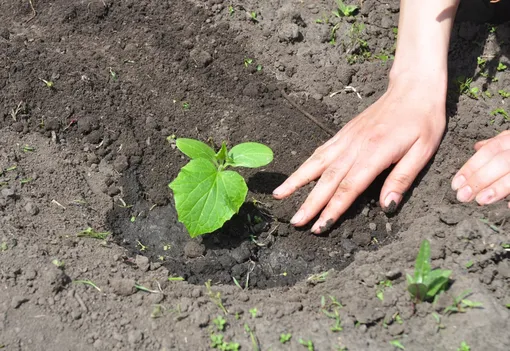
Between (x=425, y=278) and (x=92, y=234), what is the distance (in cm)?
149

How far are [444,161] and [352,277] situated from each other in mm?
883

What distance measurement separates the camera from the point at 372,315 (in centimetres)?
219

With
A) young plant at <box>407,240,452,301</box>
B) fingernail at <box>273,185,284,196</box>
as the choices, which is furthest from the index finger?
young plant at <box>407,240,452,301</box>

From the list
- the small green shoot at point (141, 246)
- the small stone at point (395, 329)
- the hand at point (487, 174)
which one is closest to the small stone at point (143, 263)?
the small green shoot at point (141, 246)

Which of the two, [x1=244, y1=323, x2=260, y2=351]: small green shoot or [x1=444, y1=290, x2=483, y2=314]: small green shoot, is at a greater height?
[x1=444, y1=290, x2=483, y2=314]: small green shoot

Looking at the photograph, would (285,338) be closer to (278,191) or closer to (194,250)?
(194,250)

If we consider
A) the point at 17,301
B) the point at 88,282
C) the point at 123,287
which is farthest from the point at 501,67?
the point at 17,301

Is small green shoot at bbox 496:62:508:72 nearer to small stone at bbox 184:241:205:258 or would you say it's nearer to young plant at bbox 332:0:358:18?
young plant at bbox 332:0:358:18

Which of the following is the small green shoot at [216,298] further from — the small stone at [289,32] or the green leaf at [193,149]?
the small stone at [289,32]

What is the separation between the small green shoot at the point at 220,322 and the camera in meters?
2.19

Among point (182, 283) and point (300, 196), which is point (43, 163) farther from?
point (300, 196)

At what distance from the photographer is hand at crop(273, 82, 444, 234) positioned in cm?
273

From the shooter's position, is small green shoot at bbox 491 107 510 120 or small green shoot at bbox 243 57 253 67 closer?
small green shoot at bbox 491 107 510 120

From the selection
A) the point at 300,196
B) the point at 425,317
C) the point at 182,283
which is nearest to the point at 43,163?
the point at 182,283
